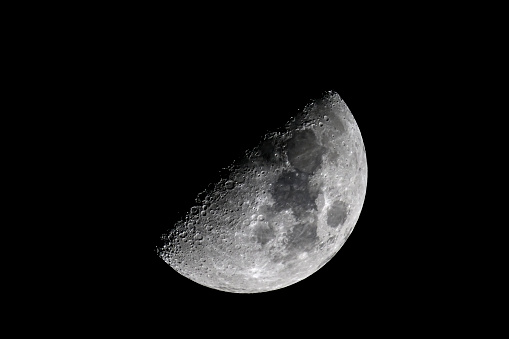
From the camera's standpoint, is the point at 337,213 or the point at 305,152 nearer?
the point at 305,152

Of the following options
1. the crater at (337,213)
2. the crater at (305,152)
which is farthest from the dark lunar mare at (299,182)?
the crater at (337,213)

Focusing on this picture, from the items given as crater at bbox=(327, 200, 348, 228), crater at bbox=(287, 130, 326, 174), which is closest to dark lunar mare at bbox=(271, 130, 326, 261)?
crater at bbox=(287, 130, 326, 174)

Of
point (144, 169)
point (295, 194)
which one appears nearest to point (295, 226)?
point (295, 194)

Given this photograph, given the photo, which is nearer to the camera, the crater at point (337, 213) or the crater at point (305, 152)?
the crater at point (305, 152)

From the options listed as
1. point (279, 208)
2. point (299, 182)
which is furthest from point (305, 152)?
point (279, 208)

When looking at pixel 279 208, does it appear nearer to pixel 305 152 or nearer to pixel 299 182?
pixel 299 182

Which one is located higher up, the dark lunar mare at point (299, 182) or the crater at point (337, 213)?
the dark lunar mare at point (299, 182)

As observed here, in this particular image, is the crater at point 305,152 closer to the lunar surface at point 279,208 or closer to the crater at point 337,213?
the lunar surface at point 279,208

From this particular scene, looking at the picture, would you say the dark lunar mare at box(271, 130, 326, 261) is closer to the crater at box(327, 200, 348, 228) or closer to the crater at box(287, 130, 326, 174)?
the crater at box(287, 130, 326, 174)

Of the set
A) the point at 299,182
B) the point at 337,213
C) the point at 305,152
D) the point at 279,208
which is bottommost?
the point at 337,213

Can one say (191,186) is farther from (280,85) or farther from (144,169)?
(280,85)
